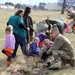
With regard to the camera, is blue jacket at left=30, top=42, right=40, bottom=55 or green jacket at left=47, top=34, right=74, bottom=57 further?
blue jacket at left=30, top=42, right=40, bottom=55

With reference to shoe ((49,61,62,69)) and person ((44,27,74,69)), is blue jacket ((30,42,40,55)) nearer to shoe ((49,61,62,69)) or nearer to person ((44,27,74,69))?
person ((44,27,74,69))

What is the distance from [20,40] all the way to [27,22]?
950mm

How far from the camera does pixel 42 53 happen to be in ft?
30.7

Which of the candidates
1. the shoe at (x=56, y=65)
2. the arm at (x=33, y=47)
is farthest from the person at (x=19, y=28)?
the shoe at (x=56, y=65)

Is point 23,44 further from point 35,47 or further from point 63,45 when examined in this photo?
point 63,45

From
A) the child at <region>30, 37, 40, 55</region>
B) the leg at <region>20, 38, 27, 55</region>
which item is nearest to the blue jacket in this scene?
the child at <region>30, 37, 40, 55</region>

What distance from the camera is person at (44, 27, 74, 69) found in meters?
8.20

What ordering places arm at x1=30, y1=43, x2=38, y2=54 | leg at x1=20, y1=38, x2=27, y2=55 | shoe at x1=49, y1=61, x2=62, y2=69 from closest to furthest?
shoe at x1=49, y1=61, x2=62, y2=69 < leg at x1=20, y1=38, x2=27, y2=55 < arm at x1=30, y1=43, x2=38, y2=54

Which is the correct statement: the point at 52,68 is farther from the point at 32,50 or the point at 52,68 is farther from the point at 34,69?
the point at 32,50

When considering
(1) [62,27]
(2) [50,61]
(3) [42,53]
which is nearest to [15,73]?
(2) [50,61]

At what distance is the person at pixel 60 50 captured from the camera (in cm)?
820

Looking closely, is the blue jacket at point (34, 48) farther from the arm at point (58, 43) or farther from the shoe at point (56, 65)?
the shoe at point (56, 65)

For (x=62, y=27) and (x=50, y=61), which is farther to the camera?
(x=62, y=27)

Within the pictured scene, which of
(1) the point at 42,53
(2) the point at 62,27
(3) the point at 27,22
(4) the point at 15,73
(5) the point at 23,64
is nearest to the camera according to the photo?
(4) the point at 15,73
